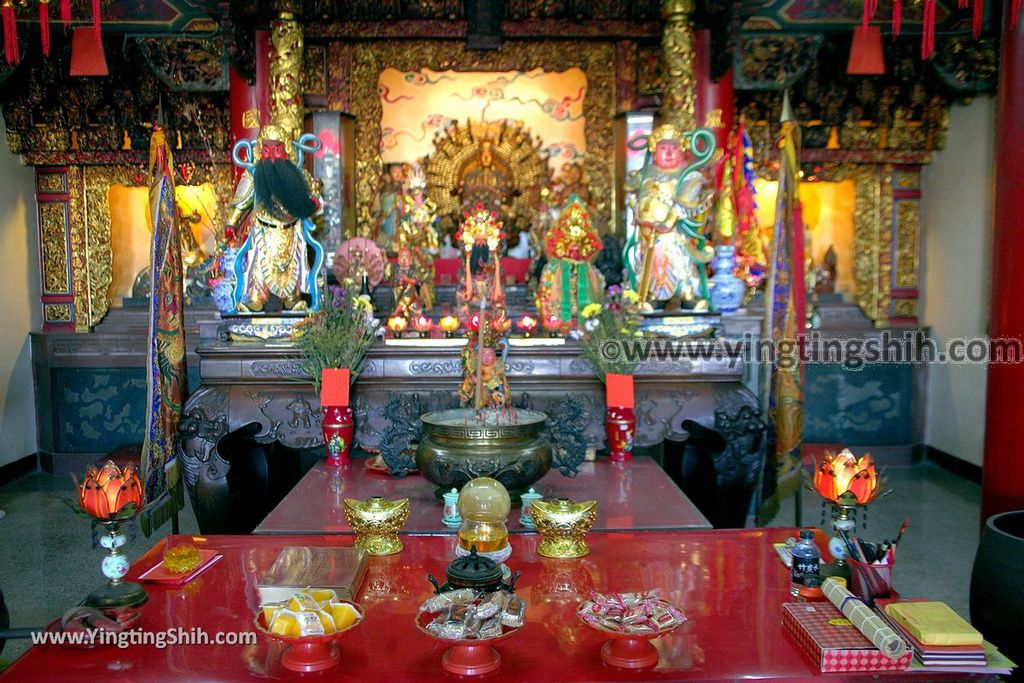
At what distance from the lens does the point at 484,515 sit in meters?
2.16

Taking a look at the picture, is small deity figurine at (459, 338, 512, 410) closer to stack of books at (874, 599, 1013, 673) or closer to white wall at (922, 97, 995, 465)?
stack of books at (874, 599, 1013, 673)

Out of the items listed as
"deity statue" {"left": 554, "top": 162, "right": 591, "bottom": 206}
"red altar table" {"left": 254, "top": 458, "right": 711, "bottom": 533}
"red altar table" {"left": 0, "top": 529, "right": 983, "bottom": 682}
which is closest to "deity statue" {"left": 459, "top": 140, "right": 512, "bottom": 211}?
"deity statue" {"left": 554, "top": 162, "right": 591, "bottom": 206}

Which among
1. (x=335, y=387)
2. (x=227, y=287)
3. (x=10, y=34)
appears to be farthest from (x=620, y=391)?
(x=10, y=34)

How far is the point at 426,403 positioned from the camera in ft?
12.0

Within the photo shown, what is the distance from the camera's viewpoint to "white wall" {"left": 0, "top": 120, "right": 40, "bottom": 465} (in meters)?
5.76

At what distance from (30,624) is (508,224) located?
4.09 meters

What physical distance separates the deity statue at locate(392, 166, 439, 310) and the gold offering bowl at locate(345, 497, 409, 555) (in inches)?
97.8

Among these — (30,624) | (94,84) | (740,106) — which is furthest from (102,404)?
(740,106)

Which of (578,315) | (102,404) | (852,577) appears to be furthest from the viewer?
(102,404)

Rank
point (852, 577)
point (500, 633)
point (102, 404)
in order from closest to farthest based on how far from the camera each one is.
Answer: point (500, 633) < point (852, 577) < point (102, 404)

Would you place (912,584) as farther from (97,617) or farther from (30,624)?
(30,624)

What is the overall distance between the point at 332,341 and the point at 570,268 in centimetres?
166

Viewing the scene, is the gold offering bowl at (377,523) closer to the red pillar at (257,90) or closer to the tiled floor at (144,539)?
the tiled floor at (144,539)

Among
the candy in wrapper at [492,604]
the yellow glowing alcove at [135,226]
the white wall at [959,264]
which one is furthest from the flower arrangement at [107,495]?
the white wall at [959,264]
